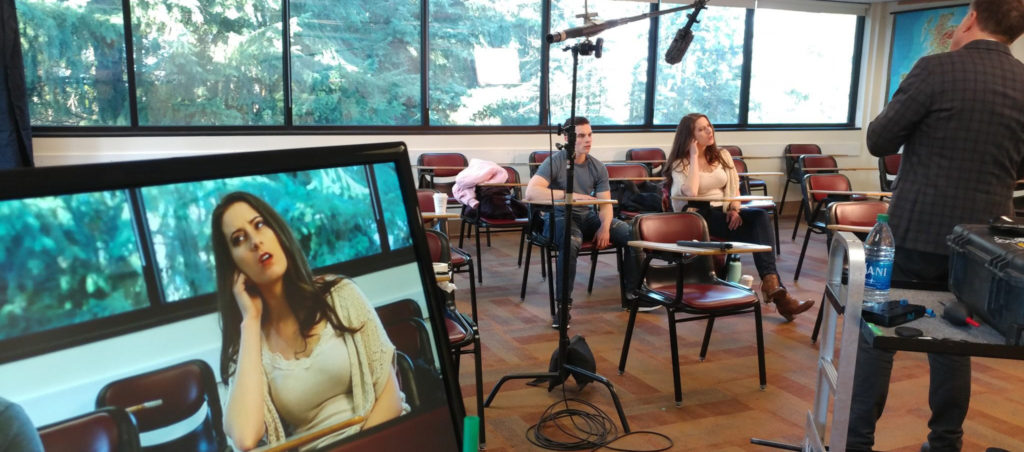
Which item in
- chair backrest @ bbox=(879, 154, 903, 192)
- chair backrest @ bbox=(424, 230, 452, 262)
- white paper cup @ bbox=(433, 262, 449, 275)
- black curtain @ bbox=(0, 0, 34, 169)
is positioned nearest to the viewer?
white paper cup @ bbox=(433, 262, 449, 275)

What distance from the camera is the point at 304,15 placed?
6.43 m

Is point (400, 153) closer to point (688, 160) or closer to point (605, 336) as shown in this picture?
point (605, 336)

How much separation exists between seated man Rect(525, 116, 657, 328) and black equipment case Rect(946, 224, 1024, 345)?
7.59 ft

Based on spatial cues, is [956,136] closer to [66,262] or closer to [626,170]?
[66,262]

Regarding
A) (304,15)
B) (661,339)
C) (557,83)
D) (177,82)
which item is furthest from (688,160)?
(177,82)

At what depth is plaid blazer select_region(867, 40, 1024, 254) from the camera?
7.31 feet

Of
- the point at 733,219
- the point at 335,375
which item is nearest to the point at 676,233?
the point at 733,219

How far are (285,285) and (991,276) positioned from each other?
5.46 ft

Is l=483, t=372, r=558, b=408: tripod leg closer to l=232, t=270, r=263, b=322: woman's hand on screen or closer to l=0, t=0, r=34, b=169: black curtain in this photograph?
l=232, t=270, r=263, b=322: woman's hand on screen

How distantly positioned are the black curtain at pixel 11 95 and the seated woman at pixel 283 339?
5.62 metres

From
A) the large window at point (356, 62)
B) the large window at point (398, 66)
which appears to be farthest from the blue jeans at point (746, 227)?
the large window at point (356, 62)

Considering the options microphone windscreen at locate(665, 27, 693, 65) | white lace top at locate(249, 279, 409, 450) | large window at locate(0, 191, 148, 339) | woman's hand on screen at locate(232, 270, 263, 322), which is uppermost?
microphone windscreen at locate(665, 27, 693, 65)

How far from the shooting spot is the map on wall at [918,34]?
26.3 ft

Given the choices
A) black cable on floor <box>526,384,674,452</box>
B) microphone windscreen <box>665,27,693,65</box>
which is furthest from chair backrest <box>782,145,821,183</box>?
black cable on floor <box>526,384,674,452</box>
